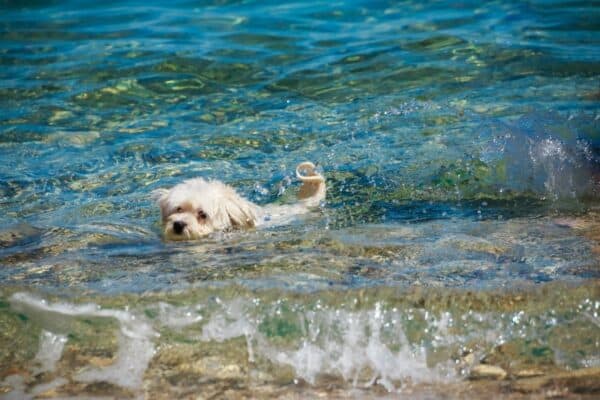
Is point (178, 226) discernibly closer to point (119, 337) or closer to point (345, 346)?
point (119, 337)

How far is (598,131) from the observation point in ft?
24.0

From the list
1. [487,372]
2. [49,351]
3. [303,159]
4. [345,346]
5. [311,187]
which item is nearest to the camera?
[487,372]

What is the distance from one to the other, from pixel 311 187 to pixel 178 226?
102cm

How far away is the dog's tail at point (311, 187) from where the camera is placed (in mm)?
6297

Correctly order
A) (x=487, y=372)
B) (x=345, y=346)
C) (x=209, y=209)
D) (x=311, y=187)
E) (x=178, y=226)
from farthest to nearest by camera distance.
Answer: (x=311, y=187) < (x=209, y=209) < (x=178, y=226) < (x=345, y=346) < (x=487, y=372)

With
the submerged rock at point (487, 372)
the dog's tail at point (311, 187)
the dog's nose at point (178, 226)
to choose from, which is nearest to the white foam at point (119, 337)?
the submerged rock at point (487, 372)

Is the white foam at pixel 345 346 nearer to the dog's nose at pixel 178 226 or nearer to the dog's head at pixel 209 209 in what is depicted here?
the dog's nose at pixel 178 226

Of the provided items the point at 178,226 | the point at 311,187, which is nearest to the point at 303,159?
the point at 311,187

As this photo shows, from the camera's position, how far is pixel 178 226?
5.95 m

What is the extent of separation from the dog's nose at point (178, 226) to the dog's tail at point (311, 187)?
2.89 ft

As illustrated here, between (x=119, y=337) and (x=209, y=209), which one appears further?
(x=209, y=209)

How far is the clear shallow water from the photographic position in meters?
4.13

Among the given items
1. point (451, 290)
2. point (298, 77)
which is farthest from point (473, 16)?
point (451, 290)

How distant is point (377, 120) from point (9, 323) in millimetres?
4520
